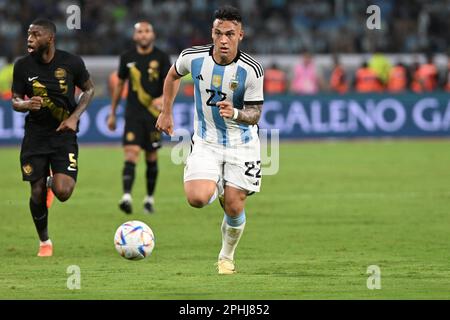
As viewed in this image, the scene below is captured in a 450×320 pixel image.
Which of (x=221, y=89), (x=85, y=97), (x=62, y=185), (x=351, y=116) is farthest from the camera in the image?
(x=351, y=116)

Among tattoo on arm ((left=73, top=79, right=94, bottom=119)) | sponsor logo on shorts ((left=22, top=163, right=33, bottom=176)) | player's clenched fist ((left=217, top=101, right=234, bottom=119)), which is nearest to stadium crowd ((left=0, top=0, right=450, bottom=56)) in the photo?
tattoo on arm ((left=73, top=79, right=94, bottom=119))

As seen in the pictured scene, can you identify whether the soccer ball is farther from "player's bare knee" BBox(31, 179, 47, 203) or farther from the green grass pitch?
"player's bare knee" BBox(31, 179, 47, 203)

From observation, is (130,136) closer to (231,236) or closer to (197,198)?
(231,236)

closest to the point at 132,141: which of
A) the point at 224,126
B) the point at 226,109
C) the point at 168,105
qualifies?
the point at 168,105

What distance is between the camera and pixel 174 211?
15.6m

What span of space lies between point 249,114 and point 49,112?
2.57 meters

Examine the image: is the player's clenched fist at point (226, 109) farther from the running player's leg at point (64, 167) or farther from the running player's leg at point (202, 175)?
the running player's leg at point (64, 167)

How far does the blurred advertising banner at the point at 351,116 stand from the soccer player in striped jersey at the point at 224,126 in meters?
15.2

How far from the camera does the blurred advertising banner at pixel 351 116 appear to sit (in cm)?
2570

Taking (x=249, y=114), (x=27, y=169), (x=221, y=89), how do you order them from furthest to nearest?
(x=27, y=169), (x=221, y=89), (x=249, y=114)

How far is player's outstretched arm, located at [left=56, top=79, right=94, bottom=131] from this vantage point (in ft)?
36.6

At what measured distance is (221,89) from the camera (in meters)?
9.97

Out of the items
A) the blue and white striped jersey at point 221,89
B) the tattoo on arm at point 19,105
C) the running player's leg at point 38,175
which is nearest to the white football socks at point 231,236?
the blue and white striped jersey at point 221,89

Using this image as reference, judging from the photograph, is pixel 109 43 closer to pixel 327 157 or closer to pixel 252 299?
pixel 327 157
